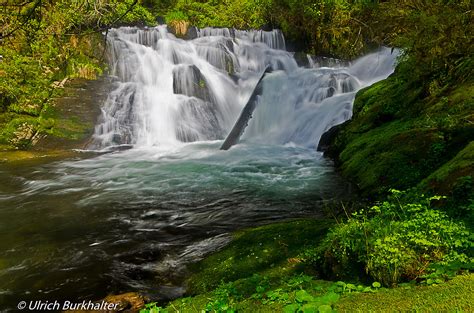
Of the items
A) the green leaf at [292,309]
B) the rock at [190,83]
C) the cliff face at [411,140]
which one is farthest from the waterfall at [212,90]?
the green leaf at [292,309]

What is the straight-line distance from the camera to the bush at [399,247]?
2.90 metres

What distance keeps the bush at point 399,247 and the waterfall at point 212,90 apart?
9.82 metres

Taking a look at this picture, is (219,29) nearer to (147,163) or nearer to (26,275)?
(147,163)

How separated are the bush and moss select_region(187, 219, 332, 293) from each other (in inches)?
33.3

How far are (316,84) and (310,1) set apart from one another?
7127 millimetres

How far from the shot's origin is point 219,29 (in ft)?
73.6

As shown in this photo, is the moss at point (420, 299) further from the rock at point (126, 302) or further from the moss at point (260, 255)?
the rock at point (126, 302)

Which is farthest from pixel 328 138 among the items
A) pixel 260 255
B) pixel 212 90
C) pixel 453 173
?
pixel 260 255

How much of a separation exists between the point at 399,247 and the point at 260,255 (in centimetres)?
227

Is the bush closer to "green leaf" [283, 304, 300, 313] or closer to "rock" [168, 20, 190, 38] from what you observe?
"green leaf" [283, 304, 300, 313]

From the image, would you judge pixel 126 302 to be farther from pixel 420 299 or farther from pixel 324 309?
pixel 420 299

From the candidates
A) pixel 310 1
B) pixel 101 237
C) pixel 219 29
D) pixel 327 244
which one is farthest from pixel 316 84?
pixel 327 244

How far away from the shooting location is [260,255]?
501 cm

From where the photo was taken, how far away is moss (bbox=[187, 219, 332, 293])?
15.1ft
